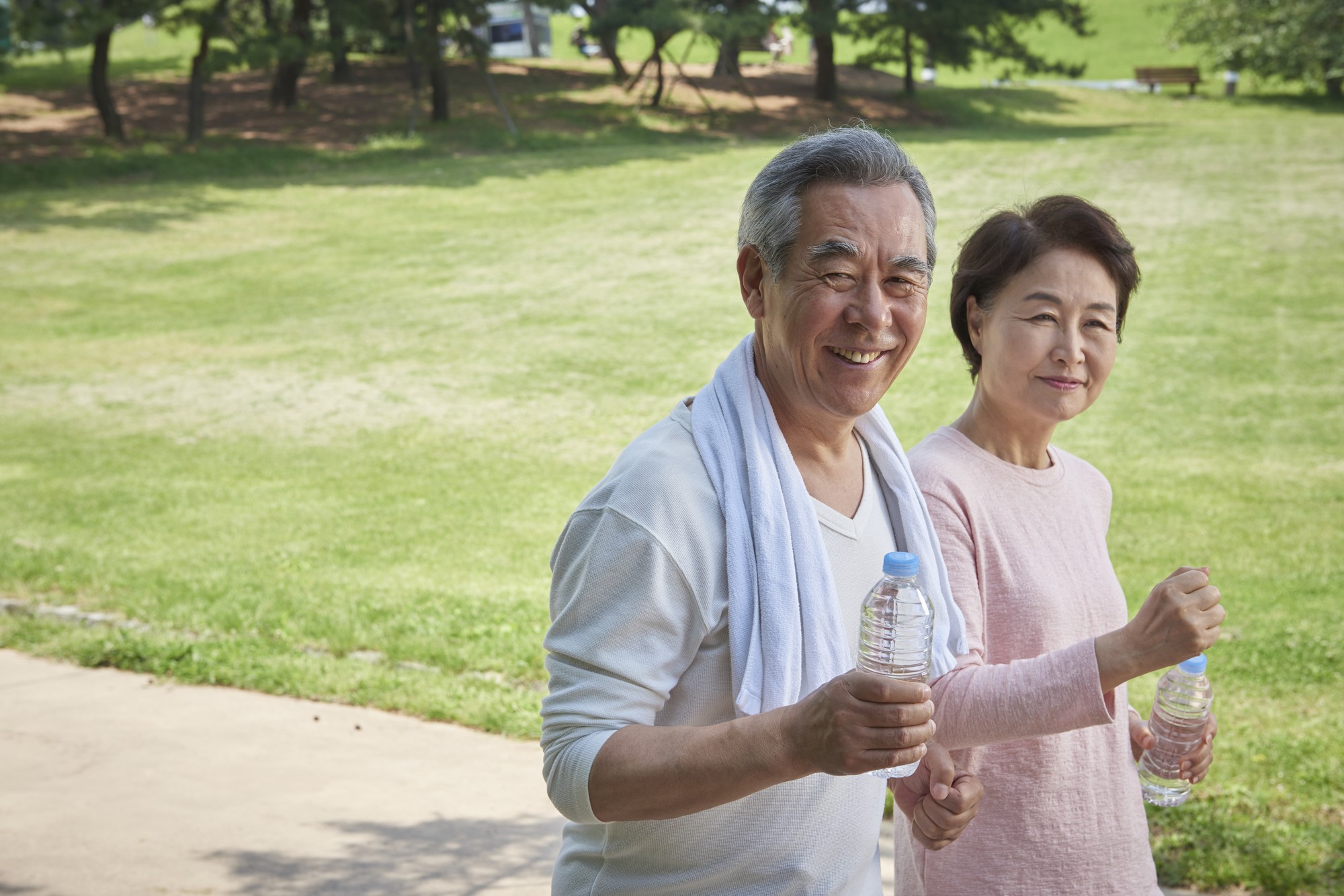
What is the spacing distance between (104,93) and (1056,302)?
95.0 feet

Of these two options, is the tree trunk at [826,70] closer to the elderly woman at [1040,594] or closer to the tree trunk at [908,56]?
the tree trunk at [908,56]

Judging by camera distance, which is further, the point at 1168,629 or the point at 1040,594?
the point at 1040,594

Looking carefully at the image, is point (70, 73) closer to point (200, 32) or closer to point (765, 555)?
point (200, 32)

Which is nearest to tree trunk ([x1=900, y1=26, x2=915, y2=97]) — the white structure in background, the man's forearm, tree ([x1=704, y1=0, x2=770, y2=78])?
tree ([x1=704, y1=0, x2=770, y2=78])

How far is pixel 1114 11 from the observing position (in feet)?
208

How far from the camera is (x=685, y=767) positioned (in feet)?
5.52

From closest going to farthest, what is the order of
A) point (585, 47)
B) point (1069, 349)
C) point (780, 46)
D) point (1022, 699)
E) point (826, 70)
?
point (1022, 699) → point (1069, 349) → point (826, 70) → point (585, 47) → point (780, 46)

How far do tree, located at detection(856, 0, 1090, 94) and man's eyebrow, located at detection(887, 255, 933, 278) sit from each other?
32.6 metres

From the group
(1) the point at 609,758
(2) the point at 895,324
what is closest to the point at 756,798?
(1) the point at 609,758

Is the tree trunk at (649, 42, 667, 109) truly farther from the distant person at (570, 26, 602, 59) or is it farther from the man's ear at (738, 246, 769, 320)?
the man's ear at (738, 246, 769, 320)

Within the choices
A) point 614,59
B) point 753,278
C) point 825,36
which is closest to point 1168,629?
point 753,278

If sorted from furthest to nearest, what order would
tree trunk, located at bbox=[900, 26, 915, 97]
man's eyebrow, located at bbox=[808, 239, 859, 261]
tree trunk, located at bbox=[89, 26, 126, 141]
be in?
tree trunk, located at bbox=[900, 26, 915, 97]
tree trunk, located at bbox=[89, 26, 126, 141]
man's eyebrow, located at bbox=[808, 239, 859, 261]

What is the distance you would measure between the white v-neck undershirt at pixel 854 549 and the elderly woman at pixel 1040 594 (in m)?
0.27

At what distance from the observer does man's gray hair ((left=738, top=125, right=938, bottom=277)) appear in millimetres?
2020
